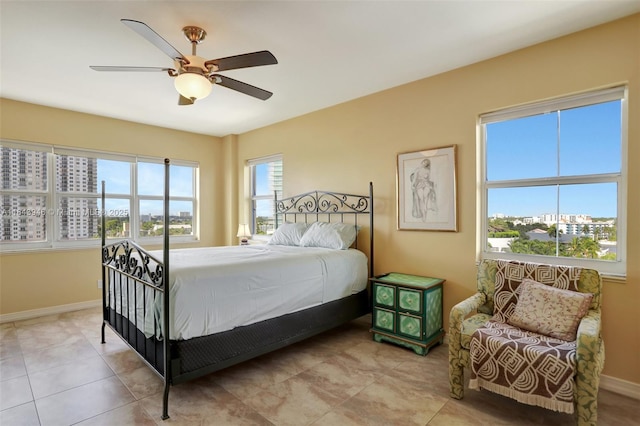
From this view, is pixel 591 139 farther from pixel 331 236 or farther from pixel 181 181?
pixel 181 181

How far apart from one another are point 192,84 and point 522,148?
2.69m

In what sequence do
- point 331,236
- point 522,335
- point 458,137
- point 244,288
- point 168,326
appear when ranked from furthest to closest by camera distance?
point 331,236, point 458,137, point 244,288, point 522,335, point 168,326

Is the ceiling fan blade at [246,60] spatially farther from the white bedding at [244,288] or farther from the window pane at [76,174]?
the window pane at [76,174]

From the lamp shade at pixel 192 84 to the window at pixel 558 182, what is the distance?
2366 mm

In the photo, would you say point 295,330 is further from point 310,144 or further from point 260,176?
point 260,176

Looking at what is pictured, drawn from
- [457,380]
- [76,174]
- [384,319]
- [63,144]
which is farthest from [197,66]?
[76,174]

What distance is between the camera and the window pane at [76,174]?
4.09m

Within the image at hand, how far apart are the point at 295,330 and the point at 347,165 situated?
79.9 inches

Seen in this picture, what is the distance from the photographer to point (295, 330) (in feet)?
8.72

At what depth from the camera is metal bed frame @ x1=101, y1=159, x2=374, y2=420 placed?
1.97 m

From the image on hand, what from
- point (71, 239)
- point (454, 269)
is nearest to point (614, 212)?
point (454, 269)

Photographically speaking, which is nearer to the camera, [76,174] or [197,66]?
[197,66]

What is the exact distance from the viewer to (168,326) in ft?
6.27

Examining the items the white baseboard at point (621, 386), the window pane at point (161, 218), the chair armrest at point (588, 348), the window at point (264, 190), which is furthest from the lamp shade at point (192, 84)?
the white baseboard at point (621, 386)
